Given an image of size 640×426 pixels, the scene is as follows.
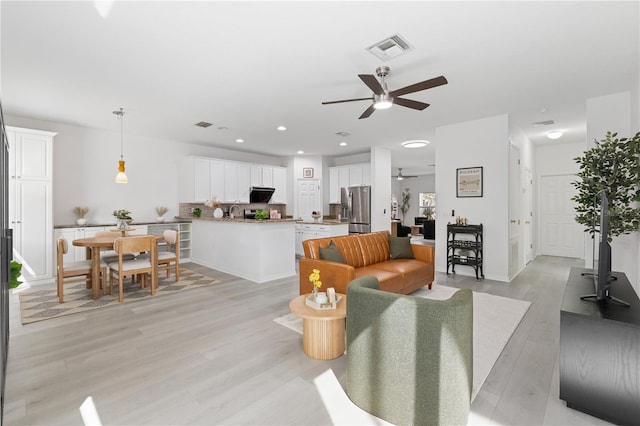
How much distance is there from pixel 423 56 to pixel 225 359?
3348 millimetres

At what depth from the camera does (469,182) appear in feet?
17.8

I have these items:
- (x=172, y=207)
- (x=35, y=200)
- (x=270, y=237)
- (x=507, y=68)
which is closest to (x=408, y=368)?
(x=507, y=68)

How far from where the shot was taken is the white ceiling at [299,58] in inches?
91.8

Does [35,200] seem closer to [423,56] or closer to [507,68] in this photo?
[423,56]

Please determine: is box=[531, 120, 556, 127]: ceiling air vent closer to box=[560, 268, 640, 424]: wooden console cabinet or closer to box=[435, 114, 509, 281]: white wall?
box=[435, 114, 509, 281]: white wall

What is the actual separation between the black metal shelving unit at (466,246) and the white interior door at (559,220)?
359 cm

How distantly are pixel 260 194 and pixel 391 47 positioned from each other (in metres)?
5.90

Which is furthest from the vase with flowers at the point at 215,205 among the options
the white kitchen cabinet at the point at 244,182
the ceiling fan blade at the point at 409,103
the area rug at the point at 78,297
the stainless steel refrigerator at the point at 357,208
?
the ceiling fan blade at the point at 409,103

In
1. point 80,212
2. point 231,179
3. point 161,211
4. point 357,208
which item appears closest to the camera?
point 80,212

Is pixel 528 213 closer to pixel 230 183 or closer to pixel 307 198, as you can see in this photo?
pixel 307 198

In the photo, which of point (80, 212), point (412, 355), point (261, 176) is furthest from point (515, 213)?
point (80, 212)

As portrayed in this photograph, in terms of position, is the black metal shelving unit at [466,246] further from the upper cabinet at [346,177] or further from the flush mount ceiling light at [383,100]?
the flush mount ceiling light at [383,100]

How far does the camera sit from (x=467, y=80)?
3588 mm

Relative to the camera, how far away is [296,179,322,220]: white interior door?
884 centimetres
